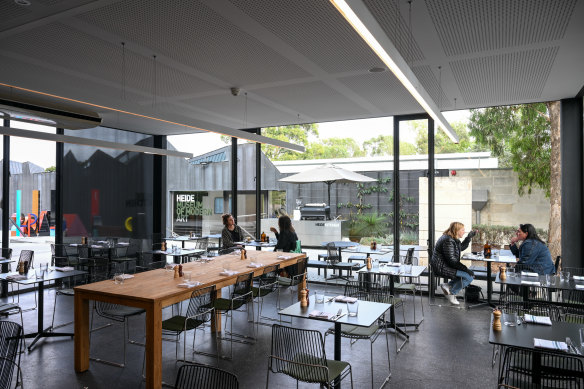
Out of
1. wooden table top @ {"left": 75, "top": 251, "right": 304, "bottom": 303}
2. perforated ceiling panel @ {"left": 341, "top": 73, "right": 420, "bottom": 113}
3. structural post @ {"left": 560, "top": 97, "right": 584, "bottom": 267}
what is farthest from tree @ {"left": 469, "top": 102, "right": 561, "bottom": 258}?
wooden table top @ {"left": 75, "top": 251, "right": 304, "bottom": 303}

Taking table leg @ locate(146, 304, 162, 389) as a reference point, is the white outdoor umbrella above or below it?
above

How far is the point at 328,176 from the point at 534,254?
3.98 meters

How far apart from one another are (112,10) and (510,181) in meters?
6.85

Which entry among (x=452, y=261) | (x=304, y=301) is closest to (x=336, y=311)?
(x=304, y=301)

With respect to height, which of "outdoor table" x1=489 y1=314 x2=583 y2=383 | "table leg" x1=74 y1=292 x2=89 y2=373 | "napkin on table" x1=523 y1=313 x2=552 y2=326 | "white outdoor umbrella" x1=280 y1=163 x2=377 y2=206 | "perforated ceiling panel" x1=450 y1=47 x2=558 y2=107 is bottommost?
"table leg" x1=74 y1=292 x2=89 y2=373

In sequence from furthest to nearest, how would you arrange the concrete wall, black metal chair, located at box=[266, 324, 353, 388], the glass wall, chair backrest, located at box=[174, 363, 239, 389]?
the glass wall → the concrete wall → black metal chair, located at box=[266, 324, 353, 388] → chair backrest, located at box=[174, 363, 239, 389]

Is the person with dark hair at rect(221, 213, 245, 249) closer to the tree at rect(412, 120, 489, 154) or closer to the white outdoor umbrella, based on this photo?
the white outdoor umbrella

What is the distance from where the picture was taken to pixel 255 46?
4562mm

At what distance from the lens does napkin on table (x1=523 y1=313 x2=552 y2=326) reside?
12.3 ft

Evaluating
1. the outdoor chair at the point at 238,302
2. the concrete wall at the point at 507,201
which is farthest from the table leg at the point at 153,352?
the concrete wall at the point at 507,201

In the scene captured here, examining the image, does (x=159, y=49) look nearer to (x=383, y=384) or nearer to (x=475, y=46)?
(x=475, y=46)

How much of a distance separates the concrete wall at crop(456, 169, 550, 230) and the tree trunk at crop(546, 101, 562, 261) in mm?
103

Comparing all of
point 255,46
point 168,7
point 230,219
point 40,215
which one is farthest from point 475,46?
point 40,215

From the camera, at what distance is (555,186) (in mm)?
7258
